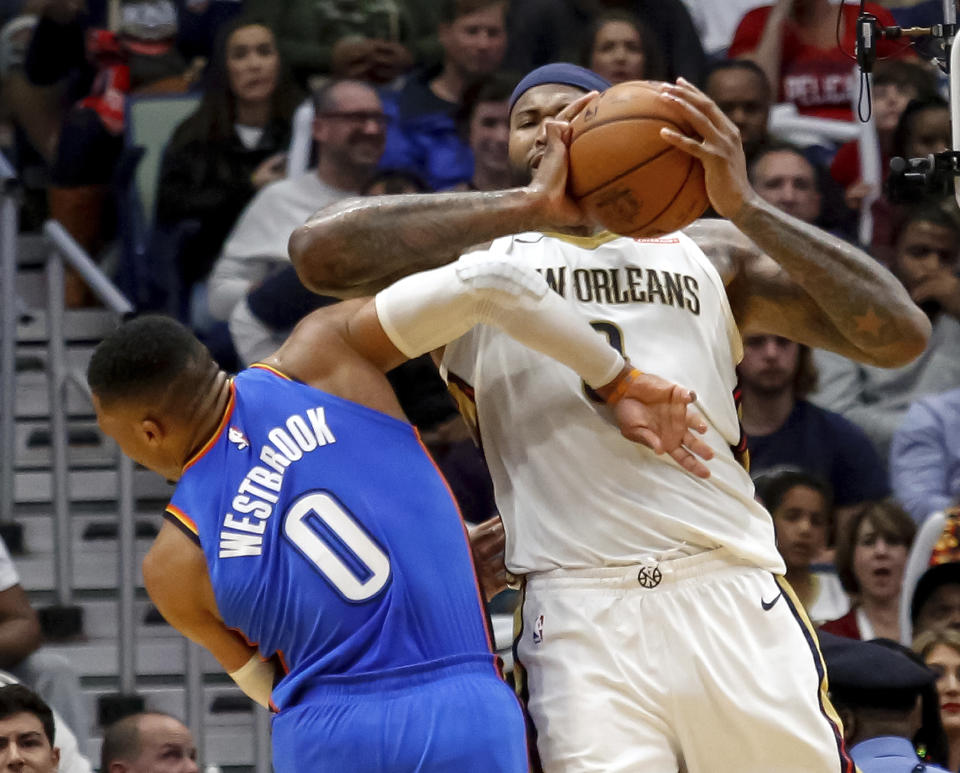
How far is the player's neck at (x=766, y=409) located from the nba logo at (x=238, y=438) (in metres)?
3.92

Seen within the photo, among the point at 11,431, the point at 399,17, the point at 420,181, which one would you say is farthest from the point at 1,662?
the point at 399,17

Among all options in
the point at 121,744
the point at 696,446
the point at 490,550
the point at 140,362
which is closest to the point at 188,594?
the point at 140,362

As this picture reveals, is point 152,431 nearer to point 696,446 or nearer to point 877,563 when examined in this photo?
point 696,446

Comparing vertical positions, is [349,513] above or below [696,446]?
below

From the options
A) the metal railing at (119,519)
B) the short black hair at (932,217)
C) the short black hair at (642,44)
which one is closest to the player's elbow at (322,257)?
the metal railing at (119,519)

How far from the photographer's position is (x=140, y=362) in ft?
12.0

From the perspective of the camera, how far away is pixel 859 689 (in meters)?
4.95

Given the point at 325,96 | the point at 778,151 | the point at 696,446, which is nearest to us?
the point at 696,446

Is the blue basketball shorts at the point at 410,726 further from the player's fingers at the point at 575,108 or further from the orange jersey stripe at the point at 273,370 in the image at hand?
the player's fingers at the point at 575,108

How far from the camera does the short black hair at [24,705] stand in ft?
17.7

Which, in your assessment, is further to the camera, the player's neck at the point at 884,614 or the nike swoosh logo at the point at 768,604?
the player's neck at the point at 884,614

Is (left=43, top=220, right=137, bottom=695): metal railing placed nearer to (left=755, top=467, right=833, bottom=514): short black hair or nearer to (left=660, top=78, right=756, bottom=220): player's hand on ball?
(left=755, top=467, right=833, bottom=514): short black hair

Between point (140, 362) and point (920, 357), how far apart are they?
4.94 metres

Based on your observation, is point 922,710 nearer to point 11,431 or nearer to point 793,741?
point 793,741
